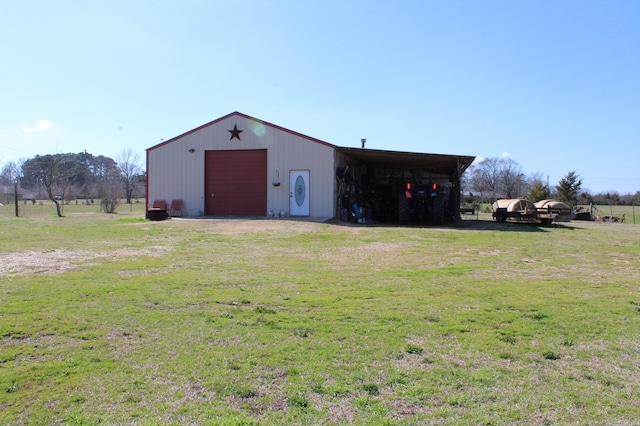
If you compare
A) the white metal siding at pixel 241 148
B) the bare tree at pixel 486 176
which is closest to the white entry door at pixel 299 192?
the white metal siding at pixel 241 148

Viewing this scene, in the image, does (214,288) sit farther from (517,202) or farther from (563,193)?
(563,193)

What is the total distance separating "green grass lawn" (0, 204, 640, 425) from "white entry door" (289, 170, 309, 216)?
12.3m

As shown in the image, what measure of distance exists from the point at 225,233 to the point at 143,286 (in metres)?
8.55

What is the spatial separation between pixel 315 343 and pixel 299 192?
17.2m

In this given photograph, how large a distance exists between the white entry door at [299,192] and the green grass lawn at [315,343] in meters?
12.3

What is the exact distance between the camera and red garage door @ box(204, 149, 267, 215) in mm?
22120

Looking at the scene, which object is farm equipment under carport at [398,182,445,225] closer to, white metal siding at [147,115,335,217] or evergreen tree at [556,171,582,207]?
white metal siding at [147,115,335,217]

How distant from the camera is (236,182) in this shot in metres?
22.5

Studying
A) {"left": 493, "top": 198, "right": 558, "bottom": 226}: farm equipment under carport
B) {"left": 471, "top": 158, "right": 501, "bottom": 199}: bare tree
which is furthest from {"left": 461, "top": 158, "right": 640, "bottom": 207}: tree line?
{"left": 493, "top": 198, "right": 558, "bottom": 226}: farm equipment under carport

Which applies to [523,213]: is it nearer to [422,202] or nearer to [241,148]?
[422,202]

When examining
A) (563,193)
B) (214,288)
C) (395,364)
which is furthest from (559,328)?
(563,193)

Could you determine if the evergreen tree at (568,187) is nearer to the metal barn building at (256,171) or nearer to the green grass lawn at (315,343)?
the metal barn building at (256,171)

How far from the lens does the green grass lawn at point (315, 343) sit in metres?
3.12

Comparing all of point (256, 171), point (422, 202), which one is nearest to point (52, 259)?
point (256, 171)
